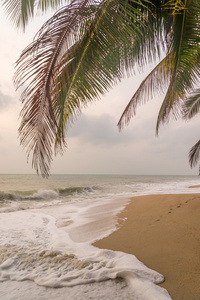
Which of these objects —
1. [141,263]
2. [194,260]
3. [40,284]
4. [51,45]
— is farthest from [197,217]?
[51,45]

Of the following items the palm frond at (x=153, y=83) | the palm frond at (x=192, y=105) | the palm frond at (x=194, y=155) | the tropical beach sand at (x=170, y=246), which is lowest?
the tropical beach sand at (x=170, y=246)

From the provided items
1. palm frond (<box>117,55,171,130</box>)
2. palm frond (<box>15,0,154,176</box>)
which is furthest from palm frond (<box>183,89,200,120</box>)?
palm frond (<box>15,0,154,176</box>)

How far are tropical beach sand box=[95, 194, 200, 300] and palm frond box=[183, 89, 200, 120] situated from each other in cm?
652

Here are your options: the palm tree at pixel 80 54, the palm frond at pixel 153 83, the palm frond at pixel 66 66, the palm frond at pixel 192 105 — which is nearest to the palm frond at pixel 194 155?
the palm frond at pixel 192 105

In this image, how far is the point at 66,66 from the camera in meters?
2.16

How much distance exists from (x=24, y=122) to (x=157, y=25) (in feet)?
8.20

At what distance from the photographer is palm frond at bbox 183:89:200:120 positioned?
30.0 ft

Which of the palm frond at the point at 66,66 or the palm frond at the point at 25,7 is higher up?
the palm frond at the point at 25,7

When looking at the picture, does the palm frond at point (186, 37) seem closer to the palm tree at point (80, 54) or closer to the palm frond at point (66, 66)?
the palm tree at point (80, 54)

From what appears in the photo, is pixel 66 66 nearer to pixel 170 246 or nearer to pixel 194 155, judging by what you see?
pixel 170 246

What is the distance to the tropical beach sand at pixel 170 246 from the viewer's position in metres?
1.82

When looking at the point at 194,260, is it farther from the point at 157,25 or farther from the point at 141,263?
the point at 157,25

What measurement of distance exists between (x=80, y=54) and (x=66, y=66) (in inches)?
9.6

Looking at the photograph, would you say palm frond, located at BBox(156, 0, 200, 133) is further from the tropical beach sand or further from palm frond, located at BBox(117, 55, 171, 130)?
the tropical beach sand
